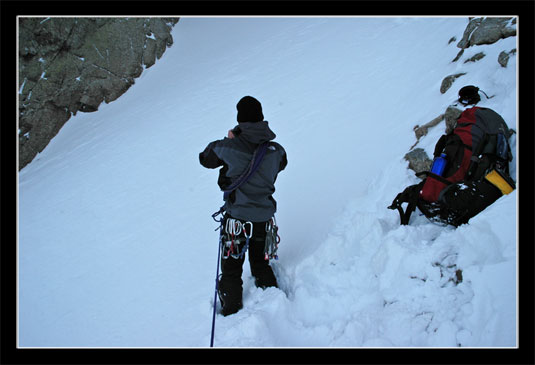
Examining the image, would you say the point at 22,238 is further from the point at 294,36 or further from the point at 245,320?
the point at 294,36

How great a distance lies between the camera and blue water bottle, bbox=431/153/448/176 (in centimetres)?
280

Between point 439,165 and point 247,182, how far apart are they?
1.70 m

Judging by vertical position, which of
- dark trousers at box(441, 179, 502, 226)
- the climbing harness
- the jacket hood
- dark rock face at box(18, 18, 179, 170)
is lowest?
the climbing harness

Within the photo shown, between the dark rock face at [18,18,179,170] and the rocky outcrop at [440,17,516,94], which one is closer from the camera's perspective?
the rocky outcrop at [440,17,516,94]

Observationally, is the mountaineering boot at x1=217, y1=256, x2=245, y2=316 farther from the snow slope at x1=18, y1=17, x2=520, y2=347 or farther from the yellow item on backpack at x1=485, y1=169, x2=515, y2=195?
the yellow item on backpack at x1=485, y1=169, x2=515, y2=195

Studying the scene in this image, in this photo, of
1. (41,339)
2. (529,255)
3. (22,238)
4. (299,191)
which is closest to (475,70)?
(299,191)

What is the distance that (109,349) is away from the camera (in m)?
2.81

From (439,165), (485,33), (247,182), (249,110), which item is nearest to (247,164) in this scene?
(247,182)

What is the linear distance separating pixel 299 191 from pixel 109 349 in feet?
9.19

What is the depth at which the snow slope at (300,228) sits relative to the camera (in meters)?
2.25

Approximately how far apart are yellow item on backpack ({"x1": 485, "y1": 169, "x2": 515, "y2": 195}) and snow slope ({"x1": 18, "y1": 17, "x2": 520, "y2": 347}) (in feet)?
0.83

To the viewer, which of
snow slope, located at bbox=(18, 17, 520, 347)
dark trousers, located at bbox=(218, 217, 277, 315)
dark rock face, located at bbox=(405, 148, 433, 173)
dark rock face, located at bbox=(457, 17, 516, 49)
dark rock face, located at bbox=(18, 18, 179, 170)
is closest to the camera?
snow slope, located at bbox=(18, 17, 520, 347)

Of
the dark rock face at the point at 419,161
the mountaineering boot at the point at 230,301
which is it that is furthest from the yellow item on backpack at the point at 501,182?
the mountaineering boot at the point at 230,301

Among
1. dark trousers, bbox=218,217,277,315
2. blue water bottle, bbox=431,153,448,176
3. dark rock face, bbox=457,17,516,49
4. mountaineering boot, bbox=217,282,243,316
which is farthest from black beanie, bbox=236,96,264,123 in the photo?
dark rock face, bbox=457,17,516,49
